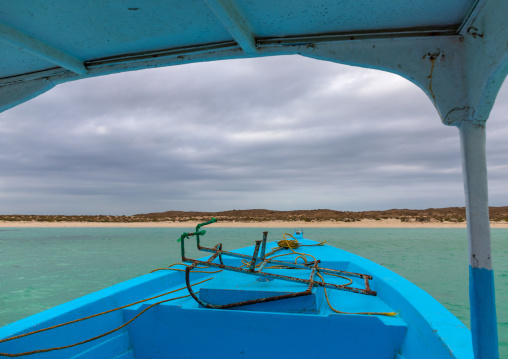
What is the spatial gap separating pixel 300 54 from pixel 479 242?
156cm

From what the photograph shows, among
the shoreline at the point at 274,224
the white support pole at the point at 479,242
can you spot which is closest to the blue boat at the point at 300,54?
the white support pole at the point at 479,242

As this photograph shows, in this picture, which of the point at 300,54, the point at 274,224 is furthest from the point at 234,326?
the point at 274,224

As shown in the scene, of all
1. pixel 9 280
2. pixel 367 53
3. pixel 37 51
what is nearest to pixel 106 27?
pixel 37 51

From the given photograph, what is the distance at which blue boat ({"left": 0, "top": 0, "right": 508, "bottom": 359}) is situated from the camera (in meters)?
1.59

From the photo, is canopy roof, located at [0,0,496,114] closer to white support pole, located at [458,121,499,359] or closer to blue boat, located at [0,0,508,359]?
blue boat, located at [0,0,508,359]

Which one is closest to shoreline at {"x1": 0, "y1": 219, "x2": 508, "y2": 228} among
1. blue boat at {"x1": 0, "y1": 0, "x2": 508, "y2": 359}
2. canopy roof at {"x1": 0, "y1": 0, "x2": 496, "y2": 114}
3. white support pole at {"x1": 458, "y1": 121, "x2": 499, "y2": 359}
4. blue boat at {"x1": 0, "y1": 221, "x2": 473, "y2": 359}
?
blue boat at {"x1": 0, "y1": 221, "x2": 473, "y2": 359}

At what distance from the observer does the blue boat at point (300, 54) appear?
62.7 inches

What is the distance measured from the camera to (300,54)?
2.11 metres

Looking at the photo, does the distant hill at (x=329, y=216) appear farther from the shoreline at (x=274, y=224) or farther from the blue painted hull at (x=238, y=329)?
the blue painted hull at (x=238, y=329)

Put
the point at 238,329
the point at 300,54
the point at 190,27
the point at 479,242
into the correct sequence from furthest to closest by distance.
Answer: the point at 238,329, the point at 300,54, the point at 190,27, the point at 479,242

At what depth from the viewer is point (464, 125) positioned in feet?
5.46

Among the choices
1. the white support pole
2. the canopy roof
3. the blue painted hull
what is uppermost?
the canopy roof

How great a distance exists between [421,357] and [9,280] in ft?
35.7

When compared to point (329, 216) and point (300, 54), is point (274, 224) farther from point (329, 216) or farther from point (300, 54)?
point (300, 54)
